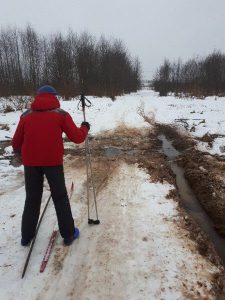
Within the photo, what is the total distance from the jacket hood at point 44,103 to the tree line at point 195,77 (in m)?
38.7

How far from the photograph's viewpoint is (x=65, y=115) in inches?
150

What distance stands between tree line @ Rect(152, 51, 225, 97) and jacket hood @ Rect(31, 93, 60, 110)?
38.7 m

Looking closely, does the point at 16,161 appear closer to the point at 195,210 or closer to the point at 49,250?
the point at 49,250

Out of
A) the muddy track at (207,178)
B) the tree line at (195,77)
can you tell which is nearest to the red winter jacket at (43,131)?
the muddy track at (207,178)

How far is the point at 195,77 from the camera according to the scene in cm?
6216

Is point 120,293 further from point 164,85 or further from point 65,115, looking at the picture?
point 164,85

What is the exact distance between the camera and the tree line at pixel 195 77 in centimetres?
4769

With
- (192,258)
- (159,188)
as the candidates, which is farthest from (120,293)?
(159,188)

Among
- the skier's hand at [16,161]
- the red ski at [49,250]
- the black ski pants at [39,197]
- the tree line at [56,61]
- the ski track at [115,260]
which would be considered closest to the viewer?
the ski track at [115,260]

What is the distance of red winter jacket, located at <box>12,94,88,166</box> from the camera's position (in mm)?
3689

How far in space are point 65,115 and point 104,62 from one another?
48218 mm

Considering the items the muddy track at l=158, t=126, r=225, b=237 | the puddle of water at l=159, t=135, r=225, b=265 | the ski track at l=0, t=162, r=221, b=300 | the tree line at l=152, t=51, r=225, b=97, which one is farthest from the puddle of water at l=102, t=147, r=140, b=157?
the tree line at l=152, t=51, r=225, b=97

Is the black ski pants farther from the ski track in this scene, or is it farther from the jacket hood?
the jacket hood

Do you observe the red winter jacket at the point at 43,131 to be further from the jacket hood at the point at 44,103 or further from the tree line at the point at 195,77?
the tree line at the point at 195,77
